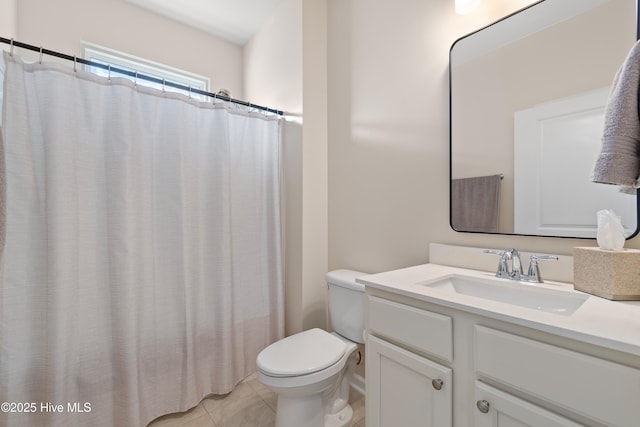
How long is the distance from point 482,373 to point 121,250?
1.61 m

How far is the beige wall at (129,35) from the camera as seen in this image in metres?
1.76

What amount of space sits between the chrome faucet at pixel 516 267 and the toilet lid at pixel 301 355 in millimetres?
813

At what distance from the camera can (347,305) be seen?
5.05 ft

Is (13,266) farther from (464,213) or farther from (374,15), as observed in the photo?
(374,15)

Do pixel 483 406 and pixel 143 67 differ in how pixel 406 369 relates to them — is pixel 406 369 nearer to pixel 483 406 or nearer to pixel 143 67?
pixel 483 406

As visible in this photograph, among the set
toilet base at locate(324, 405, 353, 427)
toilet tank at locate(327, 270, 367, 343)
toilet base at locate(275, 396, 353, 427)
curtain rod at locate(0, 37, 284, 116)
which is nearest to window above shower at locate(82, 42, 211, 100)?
curtain rod at locate(0, 37, 284, 116)

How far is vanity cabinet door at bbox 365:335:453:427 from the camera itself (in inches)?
31.9

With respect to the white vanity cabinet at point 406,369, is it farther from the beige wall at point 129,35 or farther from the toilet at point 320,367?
the beige wall at point 129,35

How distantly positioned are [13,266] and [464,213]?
6.59 feet

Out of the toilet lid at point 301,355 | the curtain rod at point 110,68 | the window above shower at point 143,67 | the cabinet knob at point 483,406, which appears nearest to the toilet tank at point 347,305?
the toilet lid at point 301,355

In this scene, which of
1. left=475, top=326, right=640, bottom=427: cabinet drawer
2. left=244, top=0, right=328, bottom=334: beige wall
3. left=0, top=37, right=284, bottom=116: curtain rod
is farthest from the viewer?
left=244, top=0, right=328, bottom=334: beige wall

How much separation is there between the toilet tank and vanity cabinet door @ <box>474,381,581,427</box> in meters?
0.75

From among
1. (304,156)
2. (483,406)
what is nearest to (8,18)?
(304,156)

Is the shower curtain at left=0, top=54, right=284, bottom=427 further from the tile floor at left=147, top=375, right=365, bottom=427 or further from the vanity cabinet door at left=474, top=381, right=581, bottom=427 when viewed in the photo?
the vanity cabinet door at left=474, top=381, right=581, bottom=427
